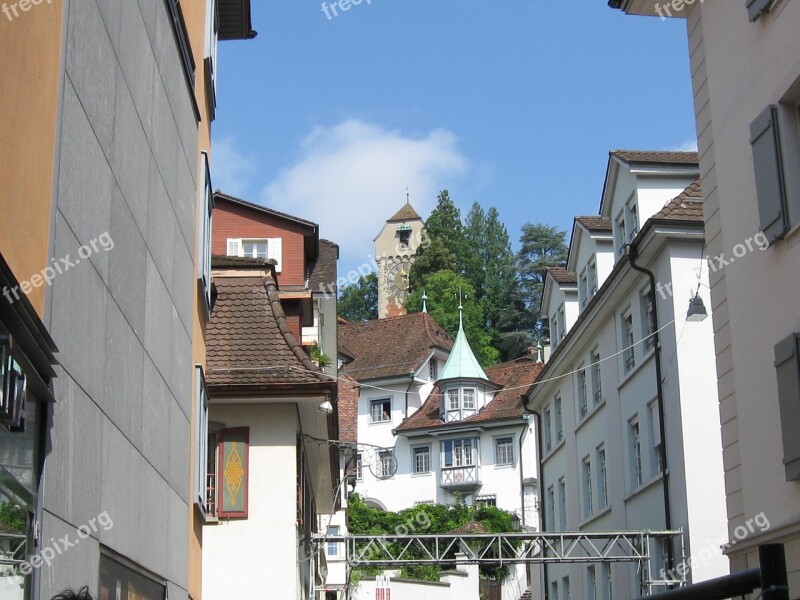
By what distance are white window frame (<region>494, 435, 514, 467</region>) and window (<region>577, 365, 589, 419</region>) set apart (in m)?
39.0

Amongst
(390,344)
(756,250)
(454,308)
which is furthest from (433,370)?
(756,250)

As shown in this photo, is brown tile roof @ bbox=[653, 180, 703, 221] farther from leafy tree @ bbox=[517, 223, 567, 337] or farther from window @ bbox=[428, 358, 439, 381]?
leafy tree @ bbox=[517, 223, 567, 337]

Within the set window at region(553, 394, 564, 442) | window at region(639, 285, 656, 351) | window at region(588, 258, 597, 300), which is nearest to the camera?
window at region(639, 285, 656, 351)

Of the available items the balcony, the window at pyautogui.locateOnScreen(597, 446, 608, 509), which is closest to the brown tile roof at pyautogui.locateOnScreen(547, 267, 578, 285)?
the window at pyautogui.locateOnScreen(597, 446, 608, 509)

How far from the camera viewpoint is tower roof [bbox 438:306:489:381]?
253ft

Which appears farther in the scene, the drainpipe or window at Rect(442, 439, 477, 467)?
window at Rect(442, 439, 477, 467)

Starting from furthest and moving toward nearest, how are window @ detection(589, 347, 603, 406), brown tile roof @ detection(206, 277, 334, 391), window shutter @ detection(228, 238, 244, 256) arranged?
window @ detection(589, 347, 603, 406) → window shutter @ detection(228, 238, 244, 256) → brown tile roof @ detection(206, 277, 334, 391)

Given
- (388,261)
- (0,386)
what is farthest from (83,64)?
(388,261)

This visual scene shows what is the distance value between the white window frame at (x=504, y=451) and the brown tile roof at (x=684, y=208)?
4795cm

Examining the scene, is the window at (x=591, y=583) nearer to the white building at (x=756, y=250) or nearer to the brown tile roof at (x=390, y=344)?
the white building at (x=756, y=250)

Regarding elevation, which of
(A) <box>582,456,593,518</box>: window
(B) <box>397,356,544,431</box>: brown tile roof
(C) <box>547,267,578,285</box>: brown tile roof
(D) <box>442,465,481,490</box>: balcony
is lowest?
(A) <box>582,456,593,518</box>: window

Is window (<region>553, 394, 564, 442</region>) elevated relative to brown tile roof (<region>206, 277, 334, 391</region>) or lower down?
elevated

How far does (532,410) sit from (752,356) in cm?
2788

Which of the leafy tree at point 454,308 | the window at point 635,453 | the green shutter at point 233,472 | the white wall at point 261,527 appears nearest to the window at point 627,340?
the window at point 635,453
